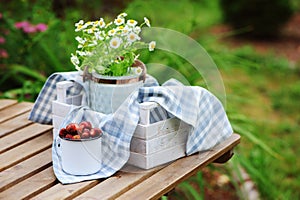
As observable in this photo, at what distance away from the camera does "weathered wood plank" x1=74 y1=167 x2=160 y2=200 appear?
1.72 metres

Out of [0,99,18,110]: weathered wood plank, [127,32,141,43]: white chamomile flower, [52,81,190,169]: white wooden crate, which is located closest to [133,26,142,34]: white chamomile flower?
[127,32,141,43]: white chamomile flower

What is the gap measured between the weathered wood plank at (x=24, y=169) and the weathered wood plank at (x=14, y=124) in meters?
0.28

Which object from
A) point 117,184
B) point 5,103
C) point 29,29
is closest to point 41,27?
point 29,29

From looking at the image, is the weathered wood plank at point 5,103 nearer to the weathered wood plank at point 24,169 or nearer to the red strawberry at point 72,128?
the weathered wood plank at point 24,169

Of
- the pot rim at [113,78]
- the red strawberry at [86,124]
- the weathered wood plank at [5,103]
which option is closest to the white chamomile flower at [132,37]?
the pot rim at [113,78]

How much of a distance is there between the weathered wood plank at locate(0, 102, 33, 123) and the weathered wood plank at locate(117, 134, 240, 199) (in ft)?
2.68

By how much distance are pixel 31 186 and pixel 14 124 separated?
23.8 inches

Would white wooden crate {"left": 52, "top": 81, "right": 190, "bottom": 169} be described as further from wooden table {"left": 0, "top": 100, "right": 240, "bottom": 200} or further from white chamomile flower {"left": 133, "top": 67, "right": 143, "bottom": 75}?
white chamomile flower {"left": 133, "top": 67, "right": 143, "bottom": 75}

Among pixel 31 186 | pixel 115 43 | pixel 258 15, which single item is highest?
pixel 115 43

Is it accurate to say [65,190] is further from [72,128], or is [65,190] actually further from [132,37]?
[132,37]

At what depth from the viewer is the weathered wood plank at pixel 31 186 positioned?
67.5 inches

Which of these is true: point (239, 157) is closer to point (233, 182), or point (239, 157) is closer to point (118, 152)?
point (233, 182)

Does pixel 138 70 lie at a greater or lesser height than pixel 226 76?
greater

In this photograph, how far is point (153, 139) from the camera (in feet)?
6.16
